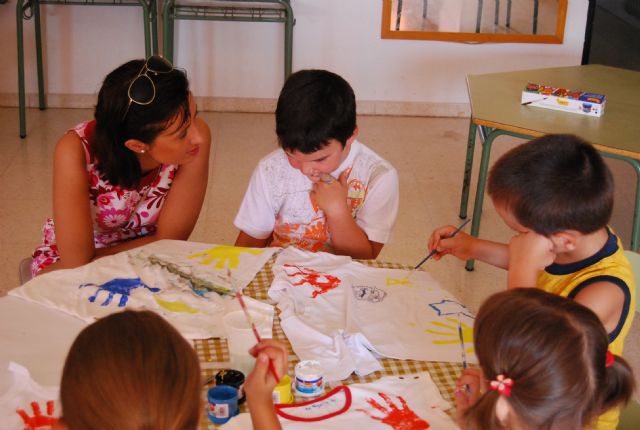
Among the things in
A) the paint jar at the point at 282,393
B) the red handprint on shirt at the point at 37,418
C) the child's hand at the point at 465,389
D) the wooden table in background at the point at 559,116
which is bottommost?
the red handprint on shirt at the point at 37,418

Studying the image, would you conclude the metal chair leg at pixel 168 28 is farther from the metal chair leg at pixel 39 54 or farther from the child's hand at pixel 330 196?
the child's hand at pixel 330 196

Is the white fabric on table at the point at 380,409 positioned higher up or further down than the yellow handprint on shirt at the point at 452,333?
further down

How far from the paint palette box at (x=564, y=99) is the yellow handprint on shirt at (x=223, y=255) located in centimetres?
171

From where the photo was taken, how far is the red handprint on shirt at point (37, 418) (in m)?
1.27

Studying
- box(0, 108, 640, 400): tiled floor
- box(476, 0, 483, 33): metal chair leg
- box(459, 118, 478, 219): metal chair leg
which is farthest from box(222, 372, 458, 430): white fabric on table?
box(476, 0, 483, 33): metal chair leg

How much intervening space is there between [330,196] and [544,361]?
3.21ft

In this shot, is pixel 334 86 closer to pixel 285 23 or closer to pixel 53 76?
pixel 285 23

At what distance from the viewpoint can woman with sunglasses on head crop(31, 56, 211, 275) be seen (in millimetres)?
1926

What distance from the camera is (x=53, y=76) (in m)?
4.82

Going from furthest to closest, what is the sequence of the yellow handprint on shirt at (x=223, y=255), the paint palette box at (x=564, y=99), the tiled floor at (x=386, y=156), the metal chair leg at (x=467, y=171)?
the metal chair leg at (x=467, y=171)
the tiled floor at (x=386, y=156)
the paint palette box at (x=564, y=99)
the yellow handprint on shirt at (x=223, y=255)

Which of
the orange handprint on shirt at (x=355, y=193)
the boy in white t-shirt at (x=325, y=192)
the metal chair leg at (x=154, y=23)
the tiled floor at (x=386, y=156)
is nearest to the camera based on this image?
the boy in white t-shirt at (x=325, y=192)

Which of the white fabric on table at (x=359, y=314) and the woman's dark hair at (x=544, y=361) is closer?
the woman's dark hair at (x=544, y=361)

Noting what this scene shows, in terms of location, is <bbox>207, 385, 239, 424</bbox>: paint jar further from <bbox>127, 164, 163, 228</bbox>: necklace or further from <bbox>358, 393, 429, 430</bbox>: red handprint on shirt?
<bbox>127, 164, 163, 228</bbox>: necklace

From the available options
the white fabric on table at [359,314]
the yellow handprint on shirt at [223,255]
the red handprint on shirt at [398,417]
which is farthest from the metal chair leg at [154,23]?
A: the red handprint on shirt at [398,417]
